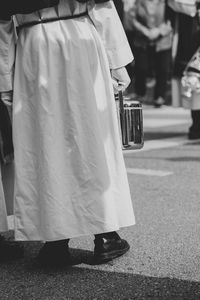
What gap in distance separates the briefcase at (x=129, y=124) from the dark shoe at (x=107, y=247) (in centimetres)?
47

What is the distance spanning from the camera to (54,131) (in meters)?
3.28

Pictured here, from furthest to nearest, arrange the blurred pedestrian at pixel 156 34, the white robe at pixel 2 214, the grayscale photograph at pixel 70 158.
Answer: the blurred pedestrian at pixel 156 34 → the white robe at pixel 2 214 → the grayscale photograph at pixel 70 158

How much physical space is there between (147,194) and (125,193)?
5.78 feet

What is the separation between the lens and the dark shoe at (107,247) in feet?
11.5

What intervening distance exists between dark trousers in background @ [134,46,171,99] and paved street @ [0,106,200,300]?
7.13 metres

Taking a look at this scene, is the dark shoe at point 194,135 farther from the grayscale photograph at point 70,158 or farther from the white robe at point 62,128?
the white robe at point 62,128

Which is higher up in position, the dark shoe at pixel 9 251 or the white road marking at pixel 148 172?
the dark shoe at pixel 9 251

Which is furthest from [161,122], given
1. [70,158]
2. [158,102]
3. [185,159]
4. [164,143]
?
[70,158]

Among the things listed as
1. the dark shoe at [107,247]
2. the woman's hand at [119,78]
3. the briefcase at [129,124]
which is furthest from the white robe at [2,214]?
the woman's hand at [119,78]

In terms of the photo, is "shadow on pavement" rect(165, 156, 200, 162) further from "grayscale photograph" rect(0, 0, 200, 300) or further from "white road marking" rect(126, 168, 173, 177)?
"grayscale photograph" rect(0, 0, 200, 300)

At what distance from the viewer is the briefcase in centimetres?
352

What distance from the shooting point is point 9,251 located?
145 inches

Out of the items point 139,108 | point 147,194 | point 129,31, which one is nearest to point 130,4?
point 129,31

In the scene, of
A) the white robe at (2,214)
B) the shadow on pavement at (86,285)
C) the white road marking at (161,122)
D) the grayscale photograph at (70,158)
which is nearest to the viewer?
the shadow on pavement at (86,285)
